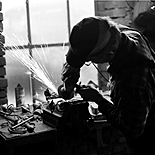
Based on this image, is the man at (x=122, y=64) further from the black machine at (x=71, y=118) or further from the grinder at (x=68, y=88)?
the black machine at (x=71, y=118)

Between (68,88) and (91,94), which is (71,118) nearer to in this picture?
(68,88)

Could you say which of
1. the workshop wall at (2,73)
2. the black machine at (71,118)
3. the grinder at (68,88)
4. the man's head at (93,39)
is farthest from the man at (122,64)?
the workshop wall at (2,73)

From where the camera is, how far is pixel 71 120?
1675 mm

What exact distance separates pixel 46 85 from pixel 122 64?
4.24 feet

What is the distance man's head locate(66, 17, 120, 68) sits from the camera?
3.59ft

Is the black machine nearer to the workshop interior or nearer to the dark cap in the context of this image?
the workshop interior

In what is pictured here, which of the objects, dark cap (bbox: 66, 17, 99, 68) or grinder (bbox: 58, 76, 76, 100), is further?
grinder (bbox: 58, 76, 76, 100)

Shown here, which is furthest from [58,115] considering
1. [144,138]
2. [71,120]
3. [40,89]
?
[40,89]

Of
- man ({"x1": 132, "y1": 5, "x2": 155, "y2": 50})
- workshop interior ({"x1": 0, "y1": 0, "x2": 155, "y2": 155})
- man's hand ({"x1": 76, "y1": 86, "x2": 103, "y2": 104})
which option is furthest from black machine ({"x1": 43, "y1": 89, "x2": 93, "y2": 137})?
man ({"x1": 132, "y1": 5, "x2": 155, "y2": 50})

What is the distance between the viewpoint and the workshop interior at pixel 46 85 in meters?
1.68

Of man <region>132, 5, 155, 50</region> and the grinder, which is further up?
man <region>132, 5, 155, 50</region>

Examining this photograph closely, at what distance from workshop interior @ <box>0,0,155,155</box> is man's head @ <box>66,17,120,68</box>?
21.9 inches

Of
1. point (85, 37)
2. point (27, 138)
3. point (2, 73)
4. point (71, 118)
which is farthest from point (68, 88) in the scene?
point (2, 73)

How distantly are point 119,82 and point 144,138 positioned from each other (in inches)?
12.7
